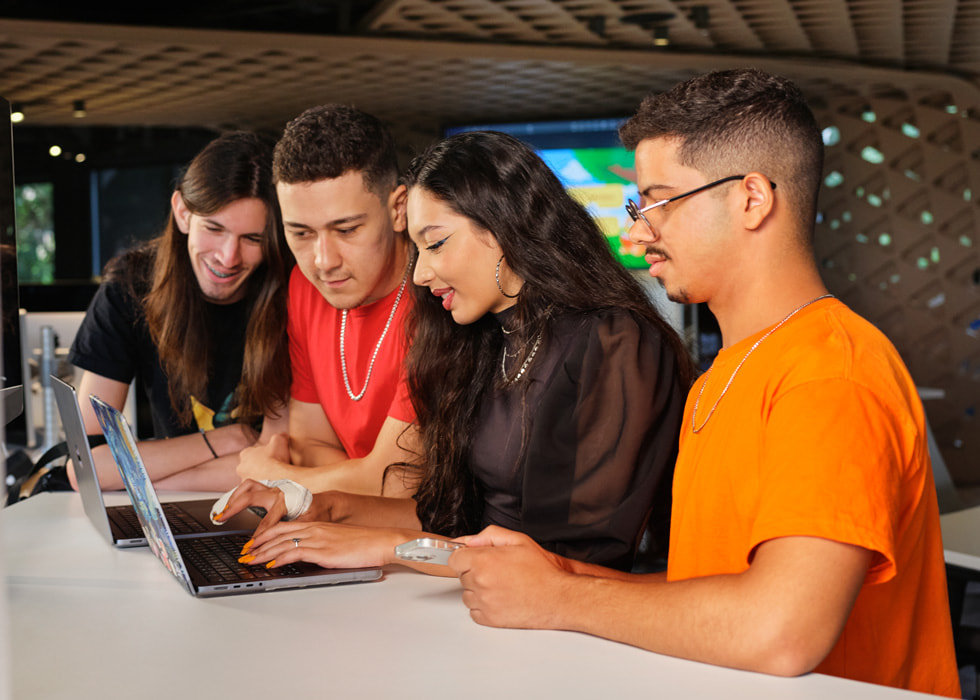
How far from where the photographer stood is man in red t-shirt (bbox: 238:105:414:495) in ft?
7.18

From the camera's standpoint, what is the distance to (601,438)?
59.6 inches

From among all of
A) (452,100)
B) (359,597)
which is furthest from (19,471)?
(452,100)

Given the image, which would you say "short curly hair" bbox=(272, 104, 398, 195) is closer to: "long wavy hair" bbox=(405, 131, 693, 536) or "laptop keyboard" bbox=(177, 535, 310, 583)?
"long wavy hair" bbox=(405, 131, 693, 536)

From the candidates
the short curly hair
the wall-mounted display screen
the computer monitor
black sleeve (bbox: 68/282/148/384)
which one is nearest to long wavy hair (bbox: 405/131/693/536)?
the short curly hair

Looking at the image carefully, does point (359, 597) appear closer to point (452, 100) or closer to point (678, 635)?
point (678, 635)

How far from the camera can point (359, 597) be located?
1.28 m

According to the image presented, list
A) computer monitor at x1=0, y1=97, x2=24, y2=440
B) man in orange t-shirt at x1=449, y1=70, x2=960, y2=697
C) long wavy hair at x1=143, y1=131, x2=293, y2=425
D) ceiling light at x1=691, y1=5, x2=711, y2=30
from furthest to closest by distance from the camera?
ceiling light at x1=691, y1=5, x2=711, y2=30, long wavy hair at x1=143, y1=131, x2=293, y2=425, computer monitor at x1=0, y1=97, x2=24, y2=440, man in orange t-shirt at x1=449, y1=70, x2=960, y2=697

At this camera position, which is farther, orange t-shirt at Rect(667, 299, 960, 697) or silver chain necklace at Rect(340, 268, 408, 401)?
silver chain necklace at Rect(340, 268, 408, 401)

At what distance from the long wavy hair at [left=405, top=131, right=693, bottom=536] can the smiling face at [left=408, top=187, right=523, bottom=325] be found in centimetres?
2

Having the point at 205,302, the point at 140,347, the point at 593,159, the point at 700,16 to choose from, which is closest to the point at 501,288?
the point at 205,302

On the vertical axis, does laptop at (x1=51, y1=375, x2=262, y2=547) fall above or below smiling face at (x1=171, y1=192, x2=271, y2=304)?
below

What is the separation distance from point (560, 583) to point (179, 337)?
66.4 inches

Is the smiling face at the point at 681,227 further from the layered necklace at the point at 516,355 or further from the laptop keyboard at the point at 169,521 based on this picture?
the laptop keyboard at the point at 169,521

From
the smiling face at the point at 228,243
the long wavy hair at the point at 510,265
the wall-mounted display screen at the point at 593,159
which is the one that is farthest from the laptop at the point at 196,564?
the wall-mounted display screen at the point at 593,159
